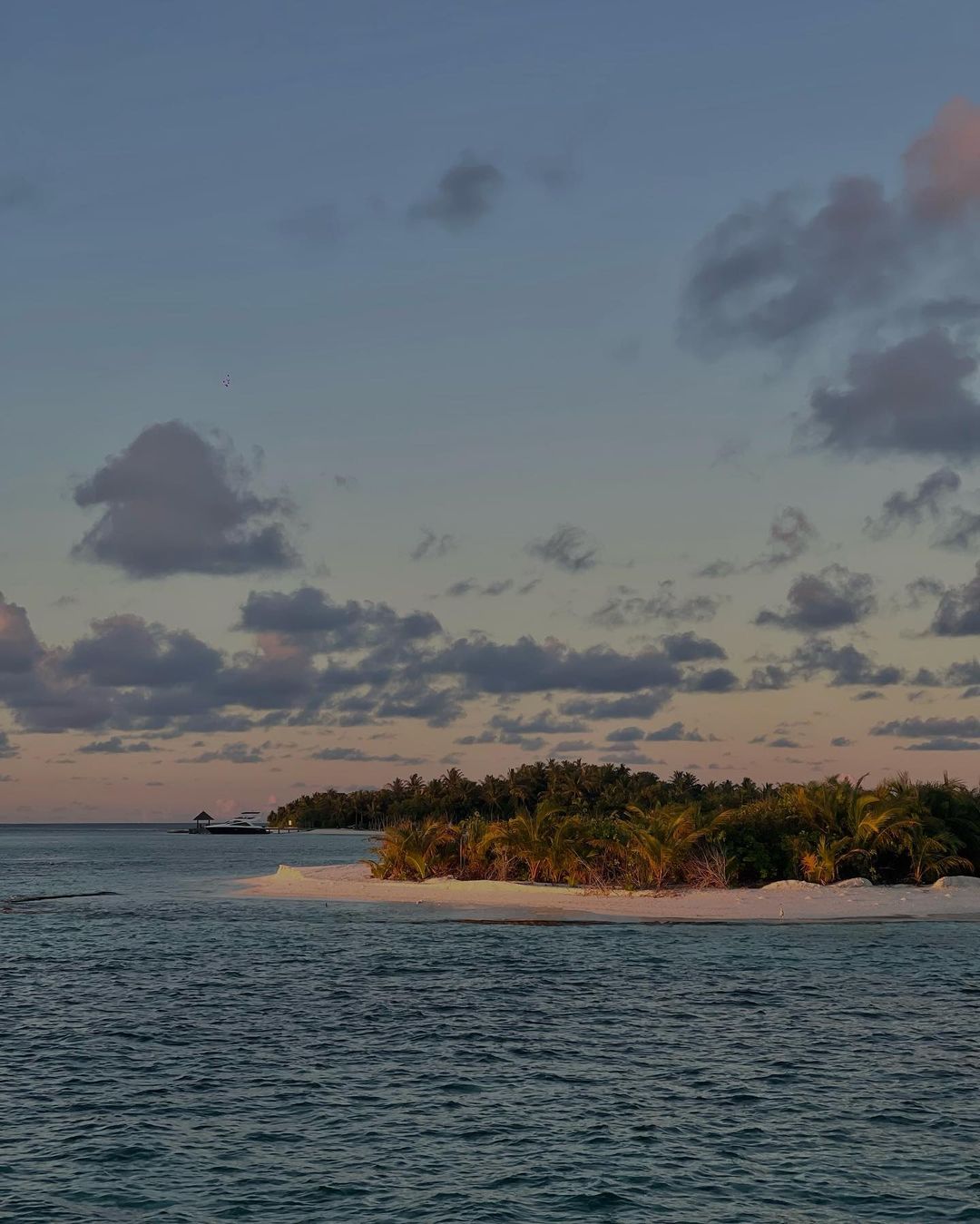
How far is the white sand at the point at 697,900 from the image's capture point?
51.1m

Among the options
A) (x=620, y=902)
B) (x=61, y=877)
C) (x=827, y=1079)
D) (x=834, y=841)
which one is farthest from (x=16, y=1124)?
(x=61, y=877)

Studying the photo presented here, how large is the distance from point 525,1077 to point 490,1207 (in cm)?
744

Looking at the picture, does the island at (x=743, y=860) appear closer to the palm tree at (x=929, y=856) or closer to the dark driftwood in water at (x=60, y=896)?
the palm tree at (x=929, y=856)

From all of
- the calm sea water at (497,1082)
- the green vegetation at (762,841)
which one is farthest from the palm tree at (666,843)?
the calm sea water at (497,1082)

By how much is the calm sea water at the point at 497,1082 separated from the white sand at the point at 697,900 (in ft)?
24.8

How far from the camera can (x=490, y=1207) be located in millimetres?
15773

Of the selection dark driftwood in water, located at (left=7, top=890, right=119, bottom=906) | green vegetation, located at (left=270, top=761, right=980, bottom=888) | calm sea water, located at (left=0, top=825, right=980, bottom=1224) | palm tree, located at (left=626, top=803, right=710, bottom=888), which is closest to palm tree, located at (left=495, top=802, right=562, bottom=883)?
green vegetation, located at (left=270, top=761, right=980, bottom=888)

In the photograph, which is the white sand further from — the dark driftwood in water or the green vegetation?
the dark driftwood in water

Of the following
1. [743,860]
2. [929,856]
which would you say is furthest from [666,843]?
[929,856]

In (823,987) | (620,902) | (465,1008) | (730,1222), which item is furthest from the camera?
(620,902)

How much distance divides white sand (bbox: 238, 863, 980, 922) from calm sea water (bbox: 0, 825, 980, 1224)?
7567 mm

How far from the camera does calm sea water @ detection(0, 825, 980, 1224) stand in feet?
53.8

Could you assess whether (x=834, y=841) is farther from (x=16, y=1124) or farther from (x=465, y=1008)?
(x=16, y=1124)

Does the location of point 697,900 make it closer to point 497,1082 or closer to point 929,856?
point 929,856
